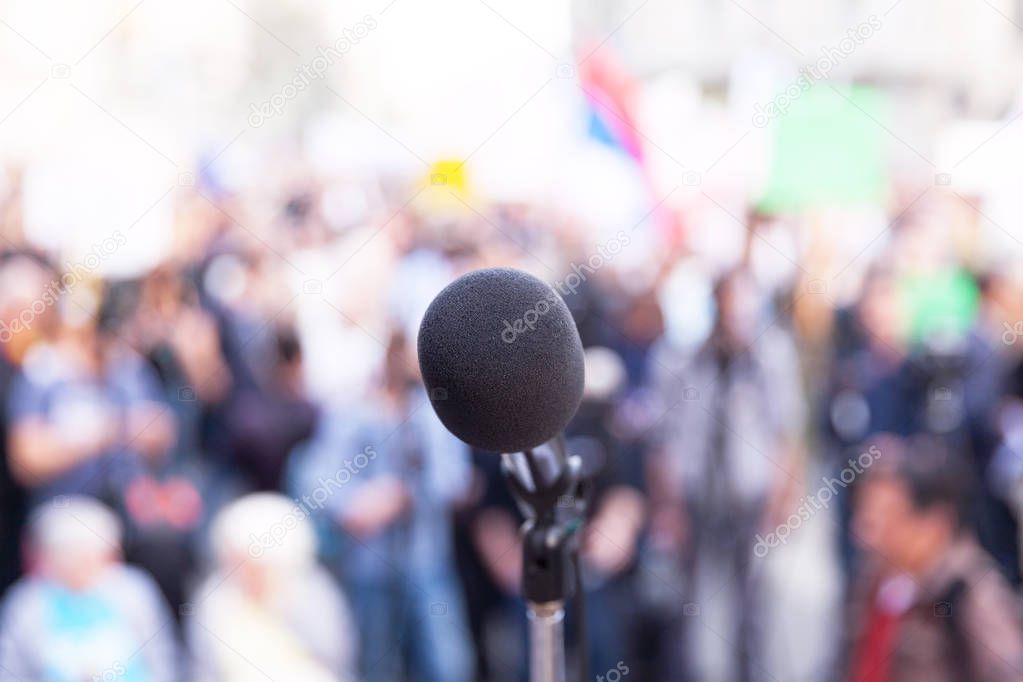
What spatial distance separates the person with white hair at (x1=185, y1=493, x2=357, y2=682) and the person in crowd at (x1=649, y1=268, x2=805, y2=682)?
3.16ft

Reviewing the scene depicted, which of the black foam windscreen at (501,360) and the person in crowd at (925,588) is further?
the person in crowd at (925,588)

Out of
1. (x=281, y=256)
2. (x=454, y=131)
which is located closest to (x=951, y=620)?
(x=281, y=256)

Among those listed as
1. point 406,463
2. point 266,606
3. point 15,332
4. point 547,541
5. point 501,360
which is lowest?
point 266,606

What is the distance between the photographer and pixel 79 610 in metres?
2.53

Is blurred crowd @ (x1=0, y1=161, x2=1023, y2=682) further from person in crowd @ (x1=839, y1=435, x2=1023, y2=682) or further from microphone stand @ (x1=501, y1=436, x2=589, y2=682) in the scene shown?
microphone stand @ (x1=501, y1=436, x2=589, y2=682)

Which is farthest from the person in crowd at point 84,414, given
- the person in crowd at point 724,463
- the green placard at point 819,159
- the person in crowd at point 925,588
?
the green placard at point 819,159

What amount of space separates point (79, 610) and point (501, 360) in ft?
7.09

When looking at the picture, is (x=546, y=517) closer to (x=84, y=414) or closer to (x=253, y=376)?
(x=253, y=376)

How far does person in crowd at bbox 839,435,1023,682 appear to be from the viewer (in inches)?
85.6

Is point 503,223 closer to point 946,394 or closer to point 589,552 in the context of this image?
point 589,552

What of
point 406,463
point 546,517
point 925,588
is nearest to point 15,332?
point 406,463

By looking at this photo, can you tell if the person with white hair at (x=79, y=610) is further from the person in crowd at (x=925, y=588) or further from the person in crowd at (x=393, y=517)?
the person in crowd at (x=925, y=588)

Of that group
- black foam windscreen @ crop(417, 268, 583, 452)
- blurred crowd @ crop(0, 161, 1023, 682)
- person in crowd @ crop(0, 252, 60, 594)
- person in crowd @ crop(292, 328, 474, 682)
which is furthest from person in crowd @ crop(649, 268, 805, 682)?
black foam windscreen @ crop(417, 268, 583, 452)

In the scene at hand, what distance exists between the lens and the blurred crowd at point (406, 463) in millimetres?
2576
